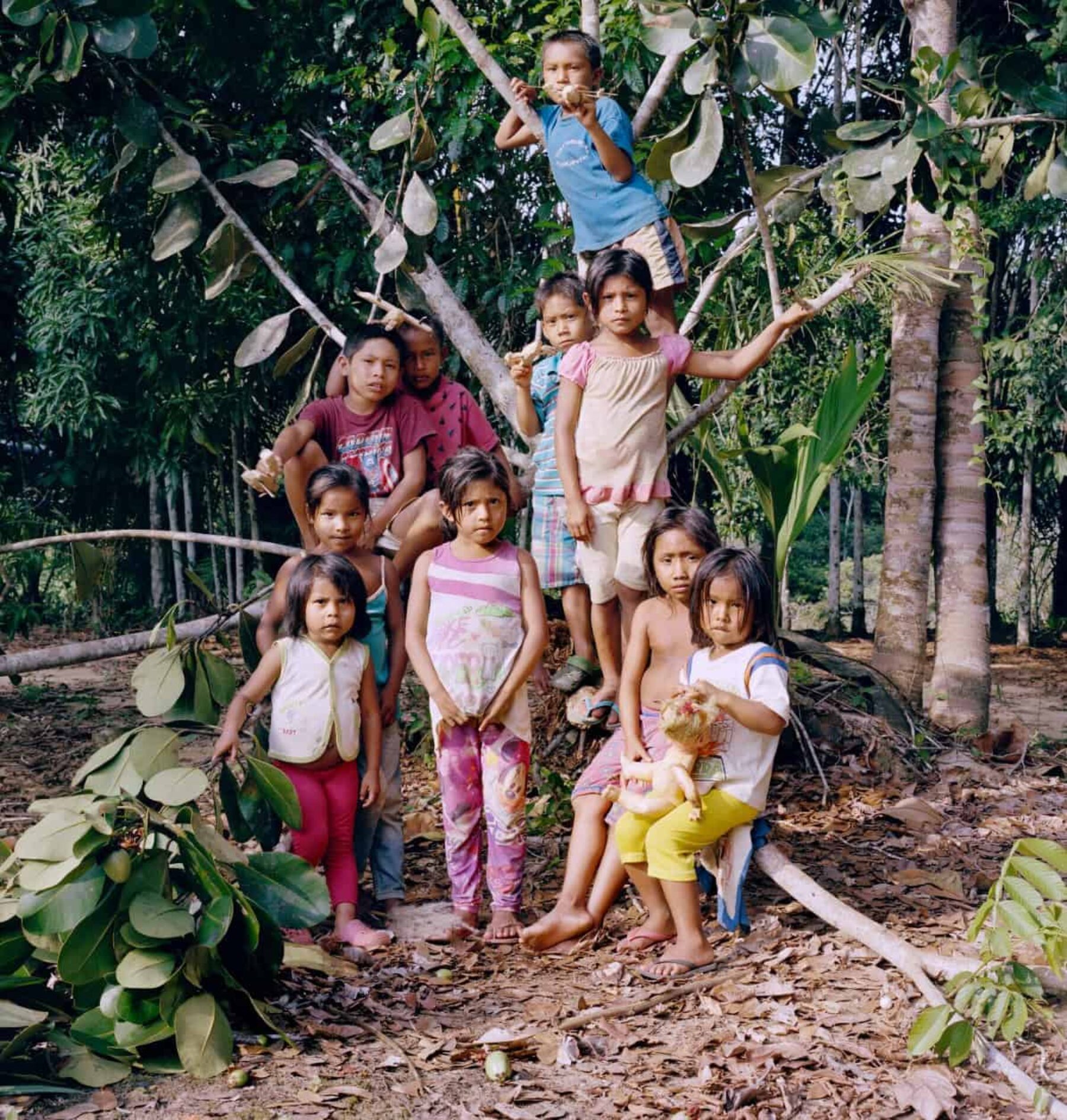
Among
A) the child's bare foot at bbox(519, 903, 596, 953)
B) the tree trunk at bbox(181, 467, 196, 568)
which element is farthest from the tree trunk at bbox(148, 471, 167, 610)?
the child's bare foot at bbox(519, 903, 596, 953)

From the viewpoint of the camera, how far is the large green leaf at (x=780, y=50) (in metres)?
2.48

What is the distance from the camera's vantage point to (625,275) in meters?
3.17

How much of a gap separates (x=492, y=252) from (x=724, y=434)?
84.9 inches

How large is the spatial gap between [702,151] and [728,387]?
912mm

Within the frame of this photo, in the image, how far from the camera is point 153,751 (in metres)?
2.88

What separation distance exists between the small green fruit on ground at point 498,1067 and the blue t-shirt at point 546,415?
70.2 inches

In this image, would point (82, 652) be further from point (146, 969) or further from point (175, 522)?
point (175, 522)

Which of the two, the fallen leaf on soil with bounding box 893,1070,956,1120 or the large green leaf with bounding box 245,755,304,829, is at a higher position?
the large green leaf with bounding box 245,755,304,829

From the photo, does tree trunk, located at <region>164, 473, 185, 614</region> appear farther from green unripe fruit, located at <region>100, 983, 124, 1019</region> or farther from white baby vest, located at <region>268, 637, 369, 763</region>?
green unripe fruit, located at <region>100, 983, 124, 1019</region>

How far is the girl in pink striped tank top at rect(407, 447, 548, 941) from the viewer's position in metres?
3.13

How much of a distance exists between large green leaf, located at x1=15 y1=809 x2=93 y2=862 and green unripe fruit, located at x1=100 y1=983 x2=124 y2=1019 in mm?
290

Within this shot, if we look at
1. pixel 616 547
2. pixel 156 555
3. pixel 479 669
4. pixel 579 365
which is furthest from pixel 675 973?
pixel 156 555

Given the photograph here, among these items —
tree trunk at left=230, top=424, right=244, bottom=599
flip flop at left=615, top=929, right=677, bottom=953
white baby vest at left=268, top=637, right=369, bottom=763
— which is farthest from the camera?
tree trunk at left=230, top=424, right=244, bottom=599

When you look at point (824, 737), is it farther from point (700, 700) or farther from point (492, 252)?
point (492, 252)
